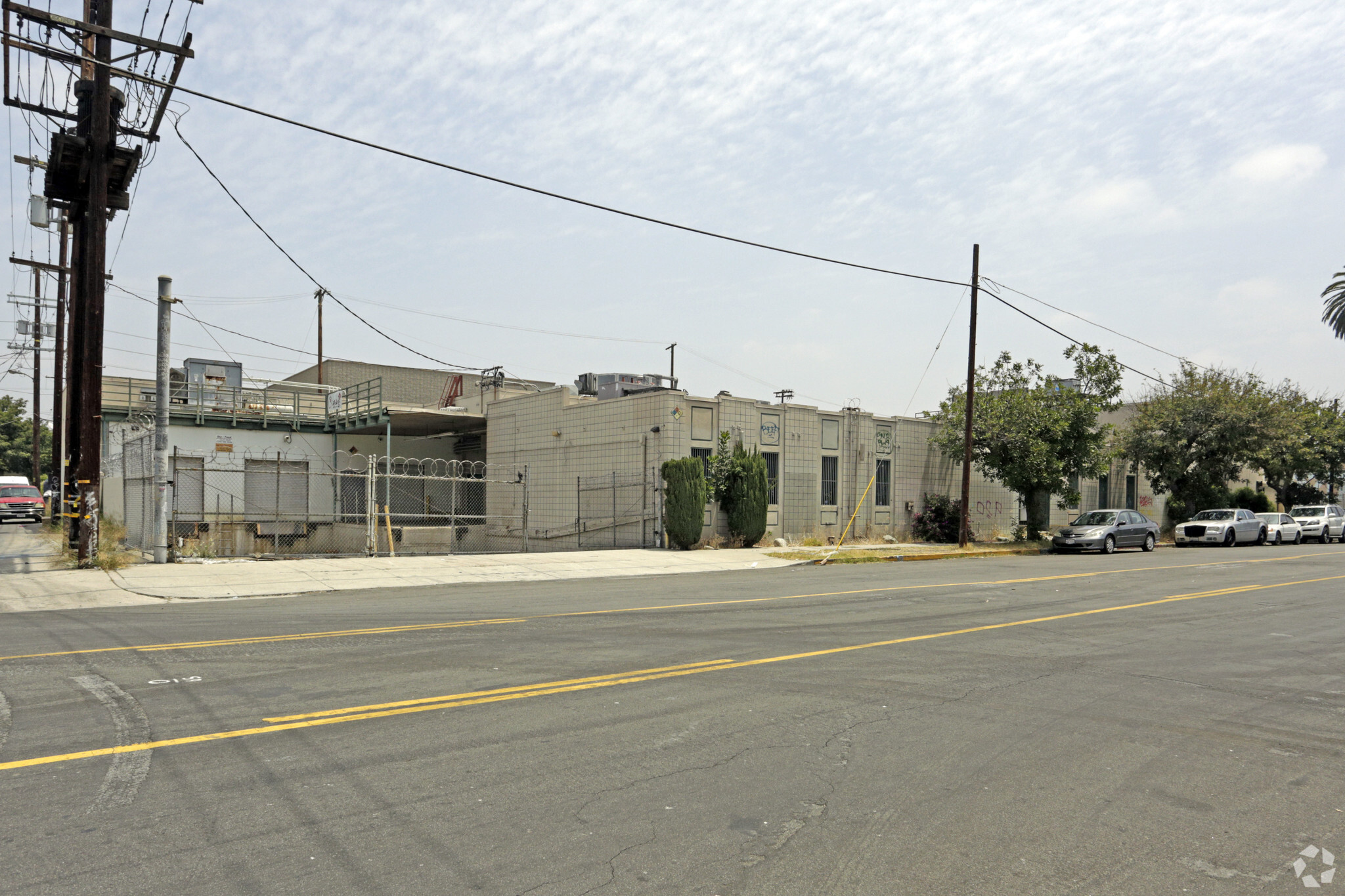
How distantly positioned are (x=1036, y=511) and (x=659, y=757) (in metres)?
30.1

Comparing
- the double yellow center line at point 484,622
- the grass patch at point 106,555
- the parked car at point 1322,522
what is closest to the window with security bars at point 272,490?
the grass patch at point 106,555

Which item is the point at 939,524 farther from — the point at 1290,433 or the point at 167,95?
the point at 167,95

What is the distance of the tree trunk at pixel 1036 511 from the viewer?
1256 inches

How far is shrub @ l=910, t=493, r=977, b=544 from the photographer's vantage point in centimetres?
3203

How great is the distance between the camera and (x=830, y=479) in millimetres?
30141

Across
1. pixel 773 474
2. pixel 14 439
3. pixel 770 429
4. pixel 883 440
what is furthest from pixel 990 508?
pixel 14 439

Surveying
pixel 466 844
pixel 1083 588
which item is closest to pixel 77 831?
pixel 466 844

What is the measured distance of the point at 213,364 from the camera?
120ft

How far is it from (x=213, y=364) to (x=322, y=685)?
111ft

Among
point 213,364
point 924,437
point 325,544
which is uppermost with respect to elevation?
point 213,364

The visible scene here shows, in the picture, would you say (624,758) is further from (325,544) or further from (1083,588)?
(325,544)

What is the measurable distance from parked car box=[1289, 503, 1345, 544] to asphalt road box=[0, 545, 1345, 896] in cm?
3357

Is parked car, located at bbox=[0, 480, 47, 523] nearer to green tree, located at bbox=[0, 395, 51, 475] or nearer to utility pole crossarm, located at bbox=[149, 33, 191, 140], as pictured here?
utility pole crossarm, located at bbox=[149, 33, 191, 140]

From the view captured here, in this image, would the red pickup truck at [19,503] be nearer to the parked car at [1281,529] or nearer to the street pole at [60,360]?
the street pole at [60,360]
